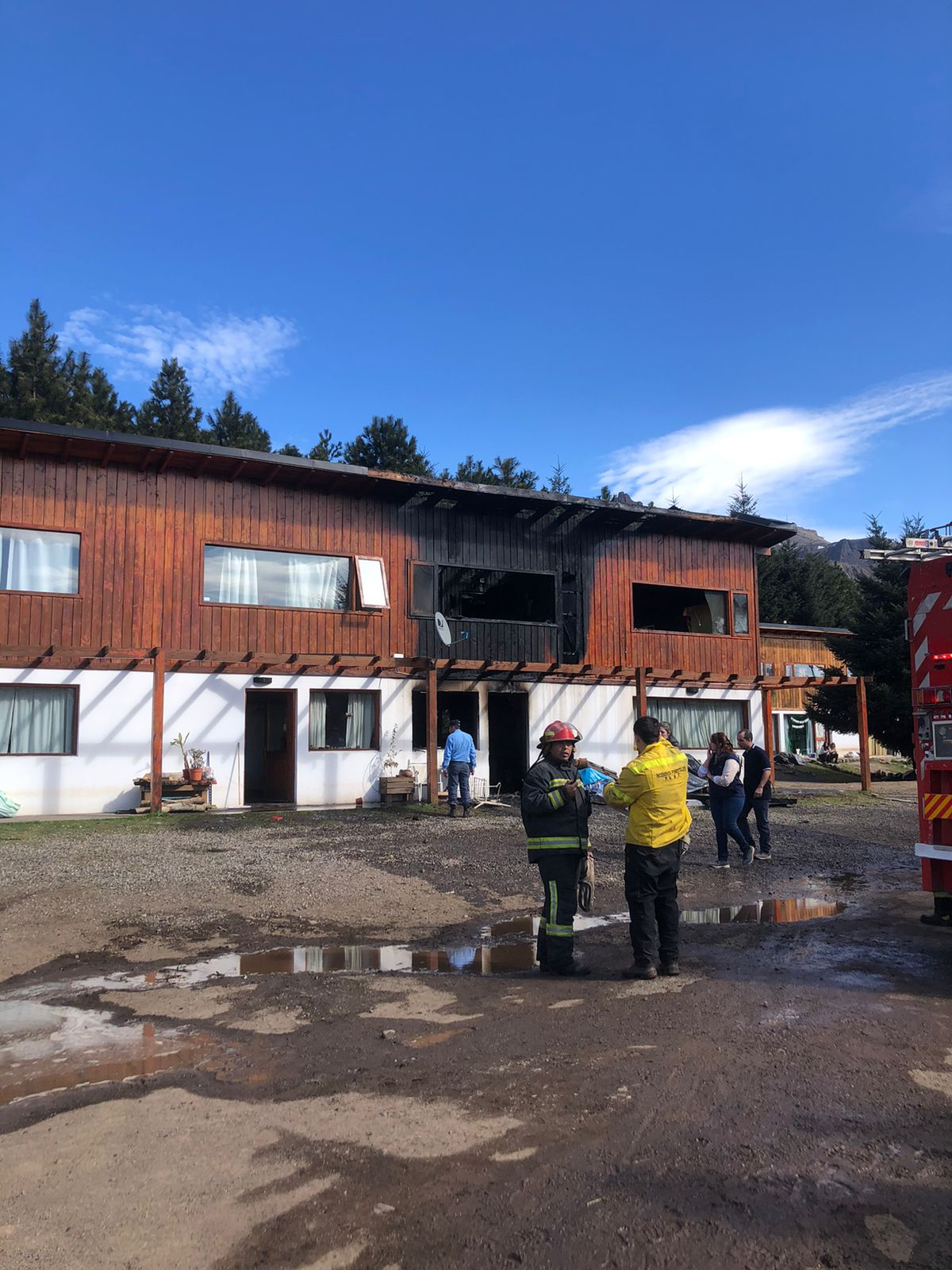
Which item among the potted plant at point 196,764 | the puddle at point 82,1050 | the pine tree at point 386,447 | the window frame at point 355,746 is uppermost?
the pine tree at point 386,447

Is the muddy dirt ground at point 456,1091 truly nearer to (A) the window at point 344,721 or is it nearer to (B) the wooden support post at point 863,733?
(A) the window at point 344,721

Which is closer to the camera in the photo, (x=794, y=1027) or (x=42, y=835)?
(x=794, y=1027)

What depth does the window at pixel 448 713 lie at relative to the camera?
1828 centimetres

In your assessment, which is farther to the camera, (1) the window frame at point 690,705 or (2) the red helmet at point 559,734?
(1) the window frame at point 690,705

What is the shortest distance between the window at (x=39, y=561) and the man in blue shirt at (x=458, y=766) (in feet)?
23.2

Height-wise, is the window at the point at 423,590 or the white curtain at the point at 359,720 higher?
the window at the point at 423,590

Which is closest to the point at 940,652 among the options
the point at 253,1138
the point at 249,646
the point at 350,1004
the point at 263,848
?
the point at 350,1004

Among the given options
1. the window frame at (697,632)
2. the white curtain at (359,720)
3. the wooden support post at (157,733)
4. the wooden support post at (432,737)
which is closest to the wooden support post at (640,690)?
the window frame at (697,632)

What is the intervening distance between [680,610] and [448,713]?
737 cm

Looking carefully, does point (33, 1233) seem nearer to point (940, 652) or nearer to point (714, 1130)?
point (714, 1130)

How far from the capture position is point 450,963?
6.57 m

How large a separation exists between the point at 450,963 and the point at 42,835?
802cm

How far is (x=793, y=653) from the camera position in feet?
105

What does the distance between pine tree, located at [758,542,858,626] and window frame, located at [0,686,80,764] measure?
33379 millimetres
